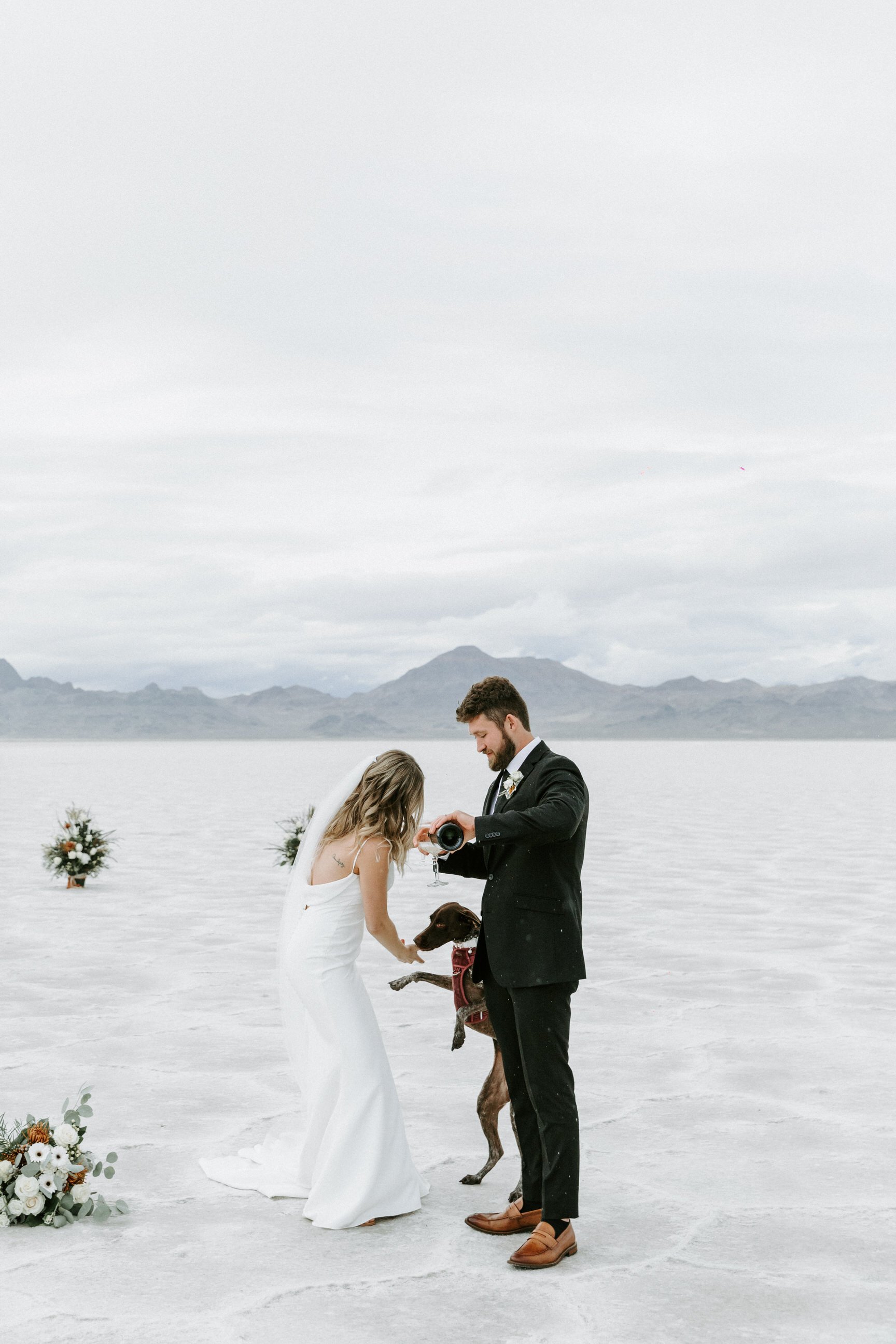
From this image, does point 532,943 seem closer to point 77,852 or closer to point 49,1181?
point 49,1181

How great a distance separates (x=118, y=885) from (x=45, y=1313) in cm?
1184

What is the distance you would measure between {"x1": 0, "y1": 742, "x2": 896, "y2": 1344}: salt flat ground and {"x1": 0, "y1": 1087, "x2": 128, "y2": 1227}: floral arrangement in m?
0.08

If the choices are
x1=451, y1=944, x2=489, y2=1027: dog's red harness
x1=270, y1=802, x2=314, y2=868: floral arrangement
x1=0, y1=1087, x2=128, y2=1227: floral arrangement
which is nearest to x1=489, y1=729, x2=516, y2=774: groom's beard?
x1=451, y1=944, x2=489, y2=1027: dog's red harness

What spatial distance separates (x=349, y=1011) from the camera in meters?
5.11

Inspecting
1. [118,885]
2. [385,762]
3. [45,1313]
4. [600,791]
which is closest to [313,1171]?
[45,1313]

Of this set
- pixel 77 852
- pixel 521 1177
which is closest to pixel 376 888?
pixel 521 1177

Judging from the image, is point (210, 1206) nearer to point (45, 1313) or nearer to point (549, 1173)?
point (45, 1313)

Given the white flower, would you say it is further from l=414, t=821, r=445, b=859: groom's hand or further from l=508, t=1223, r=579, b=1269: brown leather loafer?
l=508, t=1223, r=579, b=1269: brown leather loafer

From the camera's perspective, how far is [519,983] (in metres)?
4.56

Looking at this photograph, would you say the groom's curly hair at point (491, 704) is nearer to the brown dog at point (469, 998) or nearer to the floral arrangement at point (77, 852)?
the brown dog at point (469, 998)

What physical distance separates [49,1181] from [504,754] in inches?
89.7

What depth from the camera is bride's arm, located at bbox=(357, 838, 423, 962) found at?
5062mm

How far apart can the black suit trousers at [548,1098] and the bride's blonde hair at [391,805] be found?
70 cm

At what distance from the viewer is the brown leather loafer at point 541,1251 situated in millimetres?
4480
